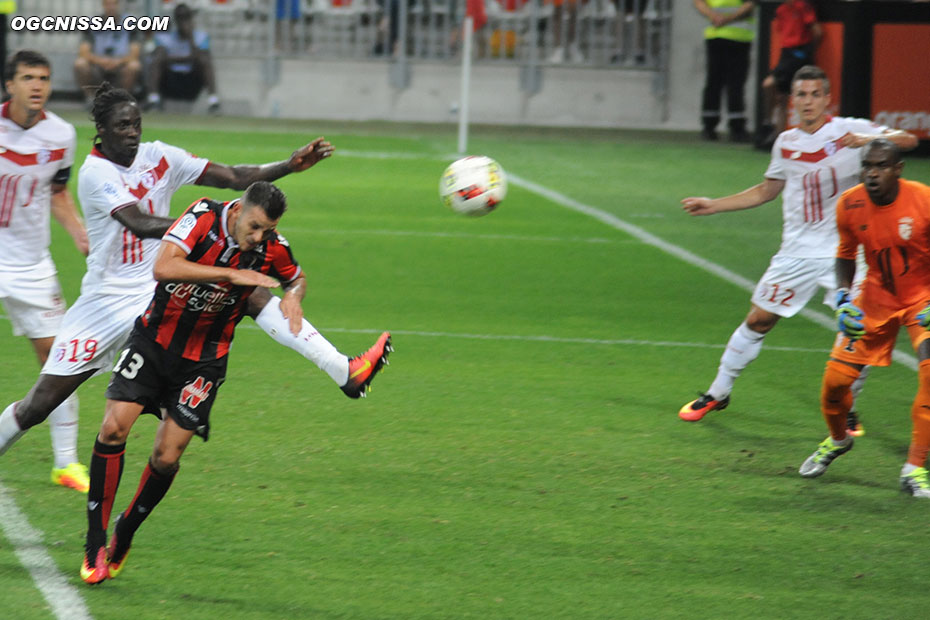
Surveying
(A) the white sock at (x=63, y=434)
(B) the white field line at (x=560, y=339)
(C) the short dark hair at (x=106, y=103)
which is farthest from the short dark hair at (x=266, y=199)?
(B) the white field line at (x=560, y=339)

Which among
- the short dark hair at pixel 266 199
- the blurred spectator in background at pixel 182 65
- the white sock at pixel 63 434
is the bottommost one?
the white sock at pixel 63 434

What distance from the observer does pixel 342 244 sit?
13.5 metres

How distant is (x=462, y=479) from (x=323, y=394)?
1867mm

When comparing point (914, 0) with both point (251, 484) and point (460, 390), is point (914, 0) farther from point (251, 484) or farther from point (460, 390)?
point (251, 484)

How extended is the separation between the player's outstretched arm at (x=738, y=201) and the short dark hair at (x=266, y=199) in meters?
3.24

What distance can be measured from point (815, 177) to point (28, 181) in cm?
442

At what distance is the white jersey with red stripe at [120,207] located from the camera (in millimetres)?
5969

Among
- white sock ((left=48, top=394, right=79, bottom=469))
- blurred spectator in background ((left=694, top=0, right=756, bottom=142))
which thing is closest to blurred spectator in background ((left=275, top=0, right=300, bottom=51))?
blurred spectator in background ((left=694, top=0, right=756, bottom=142))

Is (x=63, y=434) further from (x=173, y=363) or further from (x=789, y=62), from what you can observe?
(x=789, y=62)

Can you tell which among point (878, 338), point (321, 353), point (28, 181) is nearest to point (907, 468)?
point (878, 338)

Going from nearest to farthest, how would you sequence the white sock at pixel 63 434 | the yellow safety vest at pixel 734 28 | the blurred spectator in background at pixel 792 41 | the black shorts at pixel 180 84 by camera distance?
the white sock at pixel 63 434, the blurred spectator in background at pixel 792 41, the yellow safety vest at pixel 734 28, the black shorts at pixel 180 84

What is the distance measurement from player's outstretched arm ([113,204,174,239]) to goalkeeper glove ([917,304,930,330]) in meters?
3.62

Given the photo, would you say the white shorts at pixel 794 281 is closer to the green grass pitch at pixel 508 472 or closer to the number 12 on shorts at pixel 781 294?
the number 12 on shorts at pixel 781 294

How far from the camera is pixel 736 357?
779 cm
